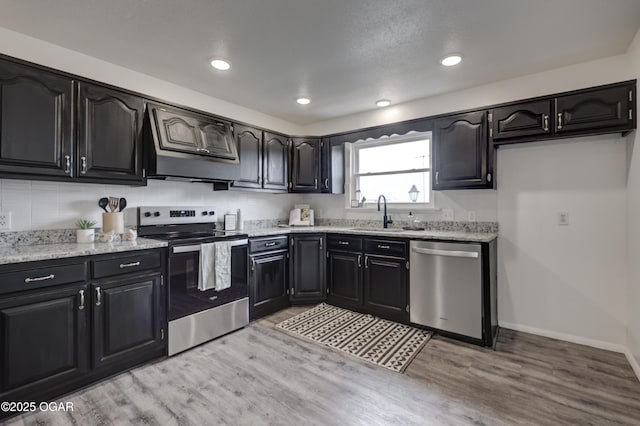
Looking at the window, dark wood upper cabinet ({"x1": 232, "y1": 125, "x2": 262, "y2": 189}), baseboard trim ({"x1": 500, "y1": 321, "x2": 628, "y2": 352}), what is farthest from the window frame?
baseboard trim ({"x1": 500, "y1": 321, "x2": 628, "y2": 352})

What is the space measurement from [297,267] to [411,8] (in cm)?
278

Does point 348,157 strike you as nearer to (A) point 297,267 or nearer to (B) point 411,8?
(A) point 297,267

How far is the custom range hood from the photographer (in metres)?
2.62

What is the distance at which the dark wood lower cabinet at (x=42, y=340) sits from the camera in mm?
1740

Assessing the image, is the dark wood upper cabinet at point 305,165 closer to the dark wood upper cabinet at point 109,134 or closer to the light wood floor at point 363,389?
the dark wood upper cabinet at point 109,134

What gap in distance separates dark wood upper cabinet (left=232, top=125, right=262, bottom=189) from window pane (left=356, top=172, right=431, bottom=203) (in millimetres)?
1457

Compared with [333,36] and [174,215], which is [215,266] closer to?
[174,215]

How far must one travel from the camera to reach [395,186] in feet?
12.8

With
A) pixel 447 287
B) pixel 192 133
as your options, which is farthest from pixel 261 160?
pixel 447 287

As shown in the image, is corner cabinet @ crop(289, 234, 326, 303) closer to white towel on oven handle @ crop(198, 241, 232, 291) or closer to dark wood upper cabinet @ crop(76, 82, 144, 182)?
white towel on oven handle @ crop(198, 241, 232, 291)

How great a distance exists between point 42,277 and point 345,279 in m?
2.67

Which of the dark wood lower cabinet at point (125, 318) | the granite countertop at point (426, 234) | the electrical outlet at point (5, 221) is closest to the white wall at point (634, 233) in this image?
the granite countertop at point (426, 234)

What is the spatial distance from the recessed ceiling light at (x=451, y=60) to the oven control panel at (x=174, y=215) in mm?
2762

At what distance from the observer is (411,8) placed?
1870 millimetres
